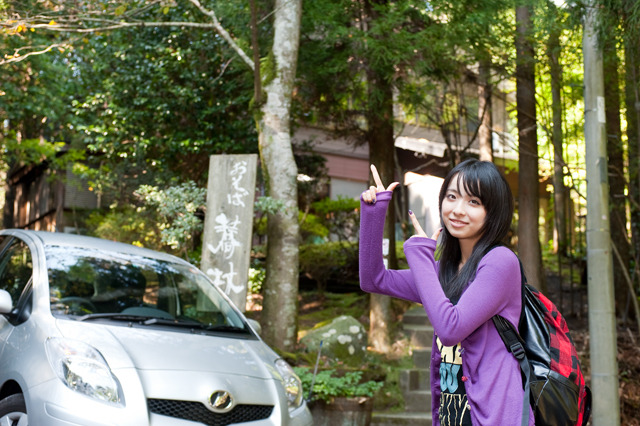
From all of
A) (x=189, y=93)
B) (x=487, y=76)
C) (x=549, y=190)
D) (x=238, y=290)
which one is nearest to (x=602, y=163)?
(x=238, y=290)

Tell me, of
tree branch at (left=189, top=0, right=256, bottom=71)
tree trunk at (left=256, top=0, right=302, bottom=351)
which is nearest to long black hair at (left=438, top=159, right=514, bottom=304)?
tree trunk at (left=256, top=0, right=302, bottom=351)

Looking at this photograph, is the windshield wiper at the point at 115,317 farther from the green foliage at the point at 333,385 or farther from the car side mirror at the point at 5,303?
the green foliage at the point at 333,385

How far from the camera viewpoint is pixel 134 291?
17.7ft

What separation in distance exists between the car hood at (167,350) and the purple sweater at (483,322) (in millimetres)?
2329

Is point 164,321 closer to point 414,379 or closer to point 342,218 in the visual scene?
point 414,379

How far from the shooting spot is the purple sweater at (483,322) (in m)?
2.04

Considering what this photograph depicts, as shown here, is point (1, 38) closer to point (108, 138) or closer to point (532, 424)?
point (108, 138)

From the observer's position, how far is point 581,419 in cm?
219

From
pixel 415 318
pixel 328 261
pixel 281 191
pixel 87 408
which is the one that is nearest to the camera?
pixel 87 408

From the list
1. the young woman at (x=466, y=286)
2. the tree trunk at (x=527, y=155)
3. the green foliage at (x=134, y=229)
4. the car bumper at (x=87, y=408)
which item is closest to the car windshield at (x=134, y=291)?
the car bumper at (x=87, y=408)

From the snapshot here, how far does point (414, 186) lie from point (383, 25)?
8.48 metres

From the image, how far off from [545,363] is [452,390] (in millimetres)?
322

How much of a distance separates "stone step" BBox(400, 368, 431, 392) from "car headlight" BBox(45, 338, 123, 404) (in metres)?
5.32

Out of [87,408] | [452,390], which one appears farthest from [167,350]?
→ [452,390]
